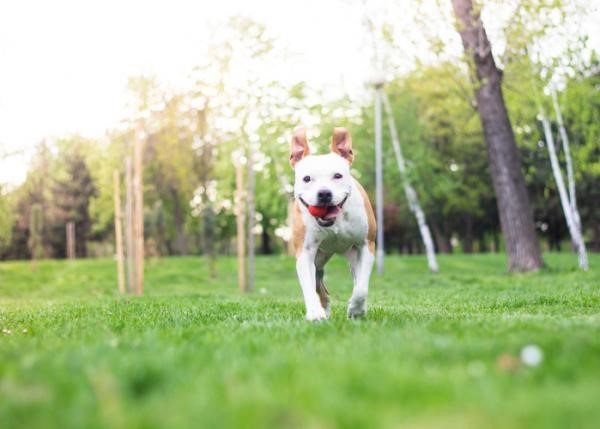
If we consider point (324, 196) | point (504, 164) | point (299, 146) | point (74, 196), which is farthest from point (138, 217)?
point (74, 196)

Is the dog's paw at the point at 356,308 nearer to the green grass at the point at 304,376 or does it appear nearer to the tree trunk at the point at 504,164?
the green grass at the point at 304,376

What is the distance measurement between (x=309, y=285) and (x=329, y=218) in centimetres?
60

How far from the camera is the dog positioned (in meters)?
5.35

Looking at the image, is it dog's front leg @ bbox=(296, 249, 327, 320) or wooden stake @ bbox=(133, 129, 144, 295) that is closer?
dog's front leg @ bbox=(296, 249, 327, 320)

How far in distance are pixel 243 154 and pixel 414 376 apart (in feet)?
70.6

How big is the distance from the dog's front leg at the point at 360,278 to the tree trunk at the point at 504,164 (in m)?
11.2

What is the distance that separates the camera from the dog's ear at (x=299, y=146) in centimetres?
583

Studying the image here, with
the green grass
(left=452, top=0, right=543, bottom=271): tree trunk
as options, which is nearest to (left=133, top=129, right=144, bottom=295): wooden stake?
(left=452, top=0, right=543, bottom=271): tree trunk

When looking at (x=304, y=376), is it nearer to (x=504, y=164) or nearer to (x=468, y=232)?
(x=504, y=164)

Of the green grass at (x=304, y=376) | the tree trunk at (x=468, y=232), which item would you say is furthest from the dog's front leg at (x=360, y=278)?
the tree trunk at (x=468, y=232)

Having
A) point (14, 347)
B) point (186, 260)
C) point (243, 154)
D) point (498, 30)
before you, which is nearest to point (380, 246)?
point (243, 154)

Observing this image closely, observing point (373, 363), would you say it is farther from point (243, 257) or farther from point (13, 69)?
point (13, 69)

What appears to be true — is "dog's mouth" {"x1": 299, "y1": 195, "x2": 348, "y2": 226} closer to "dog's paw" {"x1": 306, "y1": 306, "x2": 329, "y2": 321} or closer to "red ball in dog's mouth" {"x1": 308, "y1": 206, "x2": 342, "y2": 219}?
"red ball in dog's mouth" {"x1": 308, "y1": 206, "x2": 342, "y2": 219}

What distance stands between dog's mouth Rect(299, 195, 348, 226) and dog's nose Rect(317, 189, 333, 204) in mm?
71
